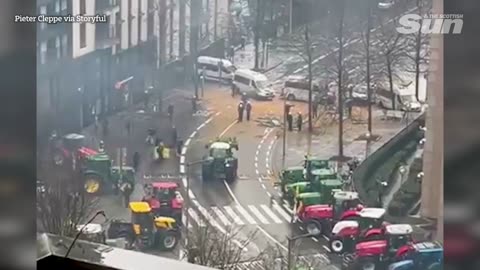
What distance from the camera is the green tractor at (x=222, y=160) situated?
1706mm

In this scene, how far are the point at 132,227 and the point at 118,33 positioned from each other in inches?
19.6

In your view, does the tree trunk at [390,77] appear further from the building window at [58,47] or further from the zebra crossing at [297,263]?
the building window at [58,47]

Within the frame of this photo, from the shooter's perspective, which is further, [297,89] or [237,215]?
[237,215]

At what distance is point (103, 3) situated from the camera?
1.81m

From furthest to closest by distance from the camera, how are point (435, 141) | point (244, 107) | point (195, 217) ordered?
point (195, 217)
point (244, 107)
point (435, 141)

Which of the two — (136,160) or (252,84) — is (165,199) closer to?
(136,160)

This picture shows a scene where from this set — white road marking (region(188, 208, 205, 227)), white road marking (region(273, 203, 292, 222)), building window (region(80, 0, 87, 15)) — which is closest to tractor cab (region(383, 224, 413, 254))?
white road marking (region(273, 203, 292, 222))

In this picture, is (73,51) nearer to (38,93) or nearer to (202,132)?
(38,93)

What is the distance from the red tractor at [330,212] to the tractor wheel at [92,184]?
56 cm

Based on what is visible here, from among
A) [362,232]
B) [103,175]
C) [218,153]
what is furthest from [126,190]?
[362,232]

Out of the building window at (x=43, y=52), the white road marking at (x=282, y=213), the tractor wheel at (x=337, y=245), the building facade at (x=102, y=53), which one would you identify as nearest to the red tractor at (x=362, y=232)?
the tractor wheel at (x=337, y=245)

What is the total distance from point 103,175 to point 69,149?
120mm

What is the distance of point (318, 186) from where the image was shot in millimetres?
1647

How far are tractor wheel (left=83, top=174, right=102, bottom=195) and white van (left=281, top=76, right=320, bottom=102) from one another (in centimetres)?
57
